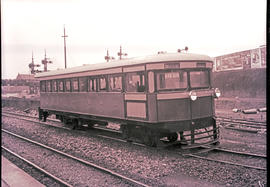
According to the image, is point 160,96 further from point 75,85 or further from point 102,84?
point 75,85

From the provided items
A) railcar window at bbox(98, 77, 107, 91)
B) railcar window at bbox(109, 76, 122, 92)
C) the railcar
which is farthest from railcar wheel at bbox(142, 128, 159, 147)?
railcar window at bbox(98, 77, 107, 91)

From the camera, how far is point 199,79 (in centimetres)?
810

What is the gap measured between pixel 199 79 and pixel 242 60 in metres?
20.5

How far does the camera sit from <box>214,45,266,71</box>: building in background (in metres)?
21.5

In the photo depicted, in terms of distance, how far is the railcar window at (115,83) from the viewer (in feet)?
29.6

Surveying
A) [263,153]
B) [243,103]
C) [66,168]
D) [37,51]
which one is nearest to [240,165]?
[263,153]

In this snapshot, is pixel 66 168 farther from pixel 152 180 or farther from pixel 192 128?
pixel 192 128

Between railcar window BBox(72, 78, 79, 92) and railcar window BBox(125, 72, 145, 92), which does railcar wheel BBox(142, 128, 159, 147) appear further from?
railcar window BBox(72, 78, 79, 92)

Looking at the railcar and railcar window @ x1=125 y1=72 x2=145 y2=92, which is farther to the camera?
railcar window @ x1=125 y1=72 x2=145 y2=92

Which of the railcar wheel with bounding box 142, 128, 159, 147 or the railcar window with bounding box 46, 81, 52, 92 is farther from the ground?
the railcar window with bounding box 46, 81, 52, 92

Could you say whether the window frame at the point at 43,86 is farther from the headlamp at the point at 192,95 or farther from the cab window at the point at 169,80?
the headlamp at the point at 192,95

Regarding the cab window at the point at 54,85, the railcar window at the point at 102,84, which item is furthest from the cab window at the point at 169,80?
the cab window at the point at 54,85

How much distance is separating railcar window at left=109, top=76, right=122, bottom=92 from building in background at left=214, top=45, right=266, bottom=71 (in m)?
13.5

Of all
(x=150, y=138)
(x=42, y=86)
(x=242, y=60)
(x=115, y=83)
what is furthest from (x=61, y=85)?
(x=242, y=60)
